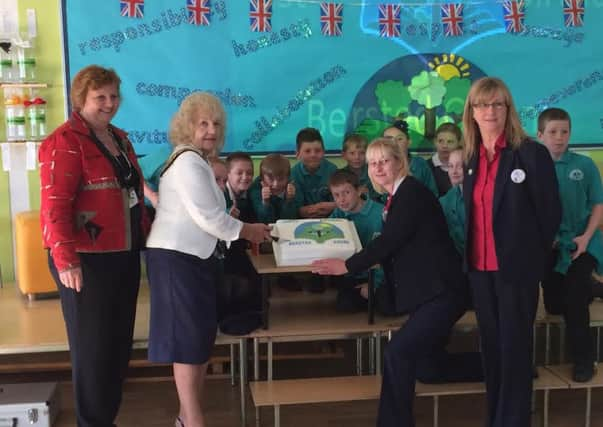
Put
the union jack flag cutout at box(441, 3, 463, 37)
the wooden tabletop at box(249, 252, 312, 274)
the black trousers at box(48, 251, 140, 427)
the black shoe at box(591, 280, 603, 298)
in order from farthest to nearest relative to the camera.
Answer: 1. the union jack flag cutout at box(441, 3, 463, 37)
2. the black shoe at box(591, 280, 603, 298)
3. the wooden tabletop at box(249, 252, 312, 274)
4. the black trousers at box(48, 251, 140, 427)

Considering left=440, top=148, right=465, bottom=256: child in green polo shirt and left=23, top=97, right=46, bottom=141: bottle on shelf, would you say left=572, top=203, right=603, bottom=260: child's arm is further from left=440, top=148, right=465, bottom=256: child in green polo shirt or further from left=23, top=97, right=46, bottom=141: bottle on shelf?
left=23, top=97, right=46, bottom=141: bottle on shelf

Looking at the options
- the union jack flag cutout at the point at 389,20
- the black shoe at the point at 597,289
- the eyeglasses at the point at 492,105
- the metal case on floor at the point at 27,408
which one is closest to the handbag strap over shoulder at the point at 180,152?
the eyeglasses at the point at 492,105

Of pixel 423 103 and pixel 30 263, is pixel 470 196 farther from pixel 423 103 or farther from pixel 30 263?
pixel 30 263

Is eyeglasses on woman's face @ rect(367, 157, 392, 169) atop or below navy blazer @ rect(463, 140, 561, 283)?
atop

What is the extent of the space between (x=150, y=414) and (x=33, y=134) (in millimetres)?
2071

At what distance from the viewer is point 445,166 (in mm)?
4488

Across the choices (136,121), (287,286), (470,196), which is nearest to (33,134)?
(136,121)

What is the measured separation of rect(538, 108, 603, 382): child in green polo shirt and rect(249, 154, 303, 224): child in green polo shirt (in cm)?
139

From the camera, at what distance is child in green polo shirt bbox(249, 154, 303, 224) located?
380 centimetres

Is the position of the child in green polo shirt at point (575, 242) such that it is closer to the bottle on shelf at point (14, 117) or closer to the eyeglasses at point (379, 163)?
the eyeglasses at point (379, 163)

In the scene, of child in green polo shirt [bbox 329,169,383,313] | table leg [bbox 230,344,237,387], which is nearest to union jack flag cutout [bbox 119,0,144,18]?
child in green polo shirt [bbox 329,169,383,313]

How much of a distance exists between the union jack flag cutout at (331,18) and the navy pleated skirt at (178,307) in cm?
250

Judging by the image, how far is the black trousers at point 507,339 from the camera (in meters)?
2.73

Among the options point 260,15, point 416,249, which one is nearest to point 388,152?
point 416,249
